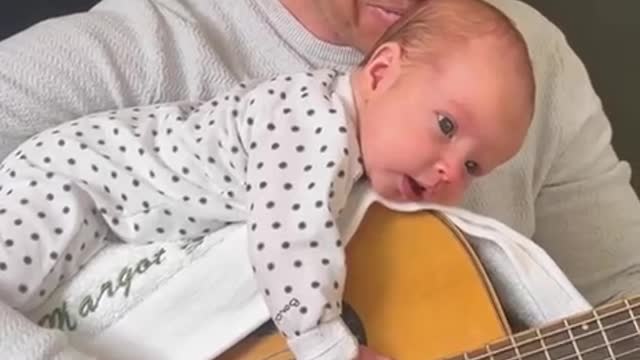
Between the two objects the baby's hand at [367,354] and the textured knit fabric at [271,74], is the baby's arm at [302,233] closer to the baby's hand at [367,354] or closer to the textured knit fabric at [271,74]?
the baby's hand at [367,354]

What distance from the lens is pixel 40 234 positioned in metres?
1.14

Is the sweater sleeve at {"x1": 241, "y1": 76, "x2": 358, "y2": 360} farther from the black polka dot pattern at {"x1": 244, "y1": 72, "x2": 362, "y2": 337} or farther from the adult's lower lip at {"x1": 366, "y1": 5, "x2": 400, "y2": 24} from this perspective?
the adult's lower lip at {"x1": 366, "y1": 5, "x2": 400, "y2": 24}

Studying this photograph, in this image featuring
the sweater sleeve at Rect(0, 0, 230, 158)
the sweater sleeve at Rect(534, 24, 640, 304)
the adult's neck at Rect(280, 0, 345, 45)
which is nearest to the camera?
the sweater sleeve at Rect(0, 0, 230, 158)

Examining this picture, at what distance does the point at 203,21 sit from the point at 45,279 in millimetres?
355

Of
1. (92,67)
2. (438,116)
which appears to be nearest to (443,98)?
(438,116)

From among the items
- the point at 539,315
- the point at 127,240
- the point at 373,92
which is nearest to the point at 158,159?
the point at 127,240

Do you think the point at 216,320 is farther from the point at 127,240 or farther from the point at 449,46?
the point at 449,46

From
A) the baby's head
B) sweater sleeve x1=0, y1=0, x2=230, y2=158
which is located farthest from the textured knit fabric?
the baby's head

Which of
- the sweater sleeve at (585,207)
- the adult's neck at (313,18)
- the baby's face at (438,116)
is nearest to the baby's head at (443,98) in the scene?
the baby's face at (438,116)

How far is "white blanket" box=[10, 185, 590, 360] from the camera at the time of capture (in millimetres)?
1146

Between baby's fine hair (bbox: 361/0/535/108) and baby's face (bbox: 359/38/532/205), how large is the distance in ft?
0.04

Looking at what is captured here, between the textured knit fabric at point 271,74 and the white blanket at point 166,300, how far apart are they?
19cm

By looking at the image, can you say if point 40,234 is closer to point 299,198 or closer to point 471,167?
point 299,198

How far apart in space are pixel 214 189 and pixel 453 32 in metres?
0.22
